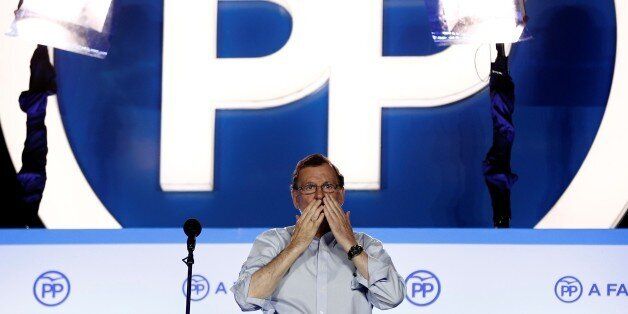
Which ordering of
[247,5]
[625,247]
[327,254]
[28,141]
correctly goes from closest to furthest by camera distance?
[327,254], [625,247], [28,141], [247,5]

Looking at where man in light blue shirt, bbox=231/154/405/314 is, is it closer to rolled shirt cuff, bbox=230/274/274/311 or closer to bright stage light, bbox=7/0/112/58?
rolled shirt cuff, bbox=230/274/274/311

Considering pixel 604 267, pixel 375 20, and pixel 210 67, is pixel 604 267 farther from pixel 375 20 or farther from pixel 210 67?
pixel 210 67

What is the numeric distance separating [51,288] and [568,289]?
7.22 feet

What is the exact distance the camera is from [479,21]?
4477 mm

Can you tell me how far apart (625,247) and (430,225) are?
3.80 ft

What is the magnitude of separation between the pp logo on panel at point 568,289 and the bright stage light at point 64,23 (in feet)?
7.91

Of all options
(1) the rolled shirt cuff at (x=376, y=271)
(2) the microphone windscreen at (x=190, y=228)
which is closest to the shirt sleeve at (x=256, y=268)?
(2) the microphone windscreen at (x=190, y=228)

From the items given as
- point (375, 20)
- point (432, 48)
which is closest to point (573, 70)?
point (432, 48)

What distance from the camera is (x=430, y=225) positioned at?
501 centimetres

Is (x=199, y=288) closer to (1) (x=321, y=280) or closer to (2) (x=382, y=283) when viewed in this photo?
(1) (x=321, y=280)

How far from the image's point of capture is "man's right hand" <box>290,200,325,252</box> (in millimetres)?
3084

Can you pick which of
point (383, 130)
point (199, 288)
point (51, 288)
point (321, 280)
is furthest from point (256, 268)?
point (383, 130)

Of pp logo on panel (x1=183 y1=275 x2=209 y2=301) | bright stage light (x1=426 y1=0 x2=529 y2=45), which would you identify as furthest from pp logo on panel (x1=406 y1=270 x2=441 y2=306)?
bright stage light (x1=426 y1=0 x2=529 y2=45)

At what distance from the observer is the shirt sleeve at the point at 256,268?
122 inches
